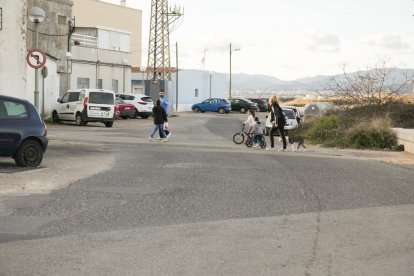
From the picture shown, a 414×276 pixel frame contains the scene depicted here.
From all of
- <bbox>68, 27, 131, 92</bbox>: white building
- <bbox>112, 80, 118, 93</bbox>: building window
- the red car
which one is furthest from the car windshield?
<bbox>112, 80, 118, 93</bbox>: building window

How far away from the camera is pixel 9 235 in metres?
7.65

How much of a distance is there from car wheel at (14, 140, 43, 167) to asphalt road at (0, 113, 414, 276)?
244 millimetres

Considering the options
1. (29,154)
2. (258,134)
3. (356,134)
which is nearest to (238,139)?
(258,134)

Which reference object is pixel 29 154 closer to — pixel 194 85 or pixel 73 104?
pixel 73 104

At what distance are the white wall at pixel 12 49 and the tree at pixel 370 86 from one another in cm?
1383

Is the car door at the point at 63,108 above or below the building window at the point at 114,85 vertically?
below

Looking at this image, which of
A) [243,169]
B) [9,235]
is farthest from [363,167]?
[9,235]

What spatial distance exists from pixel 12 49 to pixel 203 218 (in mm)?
21345

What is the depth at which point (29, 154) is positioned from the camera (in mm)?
14406

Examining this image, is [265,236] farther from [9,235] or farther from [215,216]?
[9,235]

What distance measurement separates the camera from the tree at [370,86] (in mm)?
30922

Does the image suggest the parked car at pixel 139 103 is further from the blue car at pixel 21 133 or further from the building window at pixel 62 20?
the blue car at pixel 21 133

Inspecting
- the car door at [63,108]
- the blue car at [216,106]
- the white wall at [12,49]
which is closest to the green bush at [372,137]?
the white wall at [12,49]

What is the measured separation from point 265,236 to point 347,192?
4.29 metres
